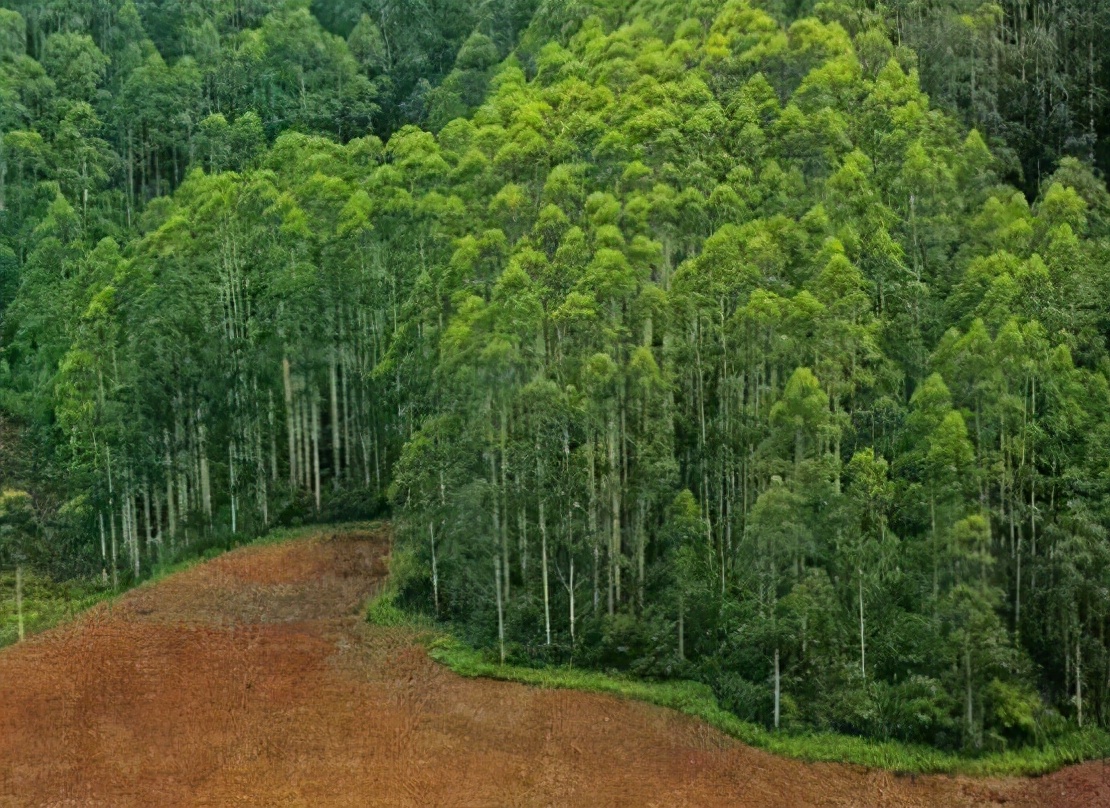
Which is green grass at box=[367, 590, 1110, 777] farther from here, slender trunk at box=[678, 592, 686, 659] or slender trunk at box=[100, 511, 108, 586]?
slender trunk at box=[100, 511, 108, 586]

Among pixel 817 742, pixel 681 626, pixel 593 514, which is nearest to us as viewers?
pixel 817 742

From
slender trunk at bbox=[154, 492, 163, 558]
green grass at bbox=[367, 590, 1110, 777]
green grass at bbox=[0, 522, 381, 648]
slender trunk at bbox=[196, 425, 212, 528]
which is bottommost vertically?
green grass at bbox=[367, 590, 1110, 777]

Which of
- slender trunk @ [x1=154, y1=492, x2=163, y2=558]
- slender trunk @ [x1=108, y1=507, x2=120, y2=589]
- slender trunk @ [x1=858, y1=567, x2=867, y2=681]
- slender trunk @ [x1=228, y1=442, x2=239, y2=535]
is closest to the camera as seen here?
slender trunk @ [x1=858, y1=567, x2=867, y2=681]

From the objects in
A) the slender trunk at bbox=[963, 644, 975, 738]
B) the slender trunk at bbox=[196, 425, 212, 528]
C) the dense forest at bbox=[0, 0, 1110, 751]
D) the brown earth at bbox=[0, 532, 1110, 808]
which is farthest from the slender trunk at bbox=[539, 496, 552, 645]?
the slender trunk at bbox=[196, 425, 212, 528]

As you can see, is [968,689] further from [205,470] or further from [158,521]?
[158,521]

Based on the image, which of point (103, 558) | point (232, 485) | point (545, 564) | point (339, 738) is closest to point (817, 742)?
point (545, 564)
